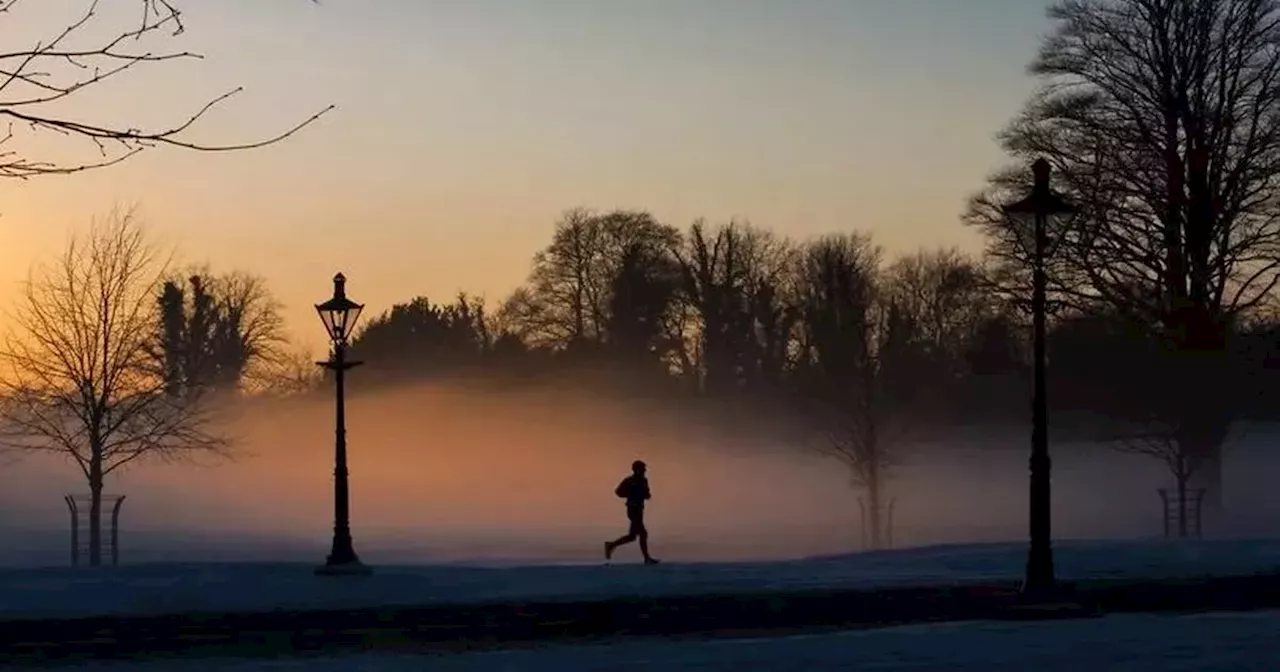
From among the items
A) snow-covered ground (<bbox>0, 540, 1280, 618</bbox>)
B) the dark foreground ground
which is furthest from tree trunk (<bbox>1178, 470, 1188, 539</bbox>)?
the dark foreground ground

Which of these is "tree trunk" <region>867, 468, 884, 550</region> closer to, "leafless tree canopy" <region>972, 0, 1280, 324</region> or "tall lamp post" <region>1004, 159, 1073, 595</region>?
"leafless tree canopy" <region>972, 0, 1280, 324</region>

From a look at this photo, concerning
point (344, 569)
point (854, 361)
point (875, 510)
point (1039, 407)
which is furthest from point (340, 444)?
point (854, 361)

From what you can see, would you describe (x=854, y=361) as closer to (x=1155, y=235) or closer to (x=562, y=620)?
(x=1155, y=235)

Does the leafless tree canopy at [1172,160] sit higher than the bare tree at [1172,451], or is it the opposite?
the leafless tree canopy at [1172,160]

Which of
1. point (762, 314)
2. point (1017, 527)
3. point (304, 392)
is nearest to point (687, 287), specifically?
point (762, 314)

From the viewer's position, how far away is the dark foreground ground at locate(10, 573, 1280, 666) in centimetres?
1716

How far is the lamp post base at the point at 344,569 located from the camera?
79.5ft

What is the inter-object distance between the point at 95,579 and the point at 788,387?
42.7 meters

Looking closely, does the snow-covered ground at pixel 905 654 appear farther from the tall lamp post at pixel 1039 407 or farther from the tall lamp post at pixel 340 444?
the tall lamp post at pixel 340 444

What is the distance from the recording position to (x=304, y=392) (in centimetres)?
7262

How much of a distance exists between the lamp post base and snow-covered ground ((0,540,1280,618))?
0.23 m

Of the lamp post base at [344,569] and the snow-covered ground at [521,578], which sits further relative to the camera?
the lamp post base at [344,569]

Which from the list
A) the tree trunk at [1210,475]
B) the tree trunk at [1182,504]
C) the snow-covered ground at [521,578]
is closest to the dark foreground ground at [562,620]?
the snow-covered ground at [521,578]

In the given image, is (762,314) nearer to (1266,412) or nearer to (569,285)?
(569,285)
